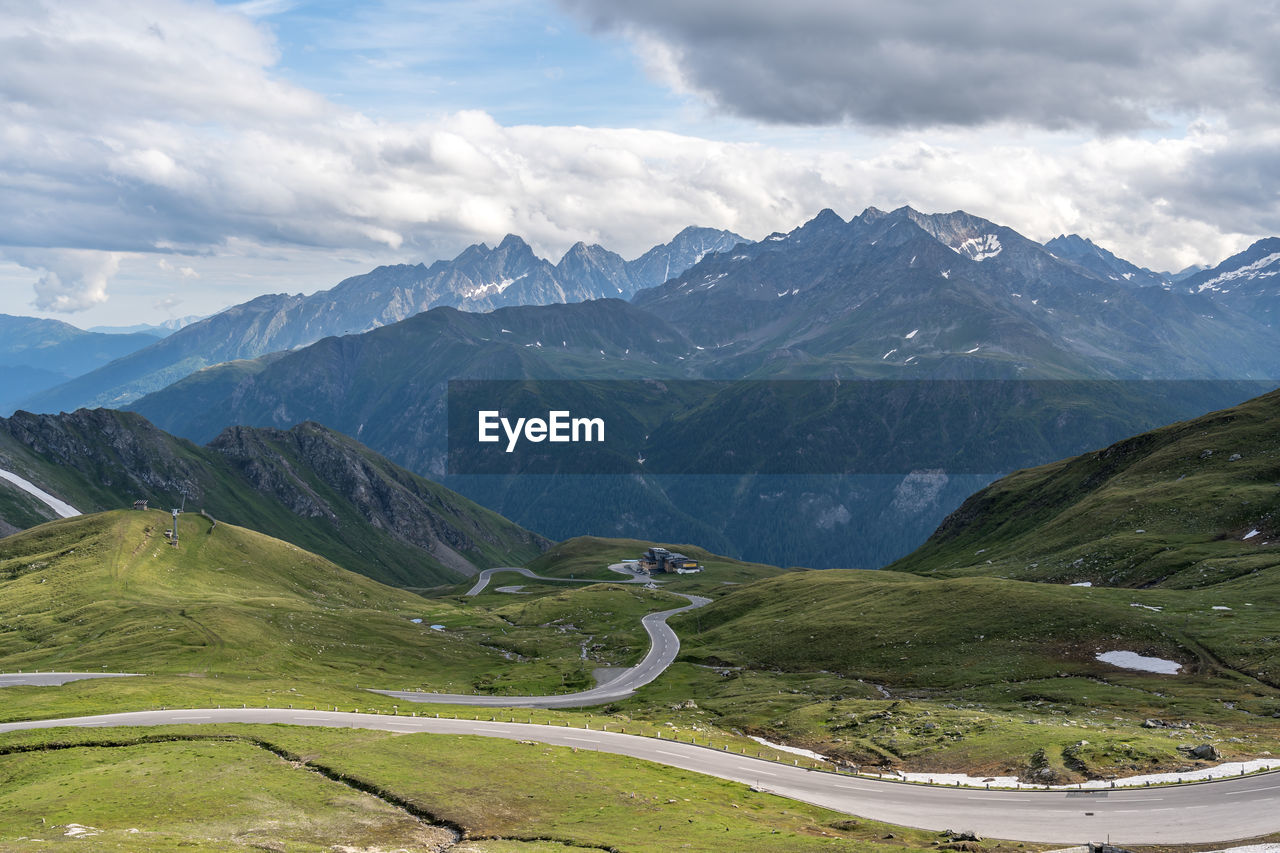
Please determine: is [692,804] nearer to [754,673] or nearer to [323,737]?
[323,737]

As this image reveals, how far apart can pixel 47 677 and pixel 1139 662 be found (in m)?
154

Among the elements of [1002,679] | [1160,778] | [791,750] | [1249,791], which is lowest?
→ [791,750]

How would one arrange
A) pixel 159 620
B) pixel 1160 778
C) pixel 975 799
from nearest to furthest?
pixel 975 799 < pixel 1160 778 < pixel 159 620

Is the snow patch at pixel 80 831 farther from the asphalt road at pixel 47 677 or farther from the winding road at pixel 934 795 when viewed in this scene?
the asphalt road at pixel 47 677

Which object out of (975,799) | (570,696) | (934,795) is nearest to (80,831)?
(934,795)

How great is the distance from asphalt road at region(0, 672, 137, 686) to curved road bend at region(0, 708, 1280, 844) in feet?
101

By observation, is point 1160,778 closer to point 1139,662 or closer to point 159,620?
point 1139,662

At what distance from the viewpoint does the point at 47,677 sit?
12300 cm


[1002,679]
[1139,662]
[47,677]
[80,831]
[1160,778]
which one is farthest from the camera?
[1002,679]

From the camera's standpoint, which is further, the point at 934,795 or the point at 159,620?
the point at 159,620

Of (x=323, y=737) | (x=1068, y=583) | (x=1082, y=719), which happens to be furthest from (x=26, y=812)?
(x=1068, y=583)

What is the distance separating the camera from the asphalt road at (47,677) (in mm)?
119394

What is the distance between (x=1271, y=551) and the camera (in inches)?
6230

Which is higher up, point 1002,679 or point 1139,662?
point 1139,662
